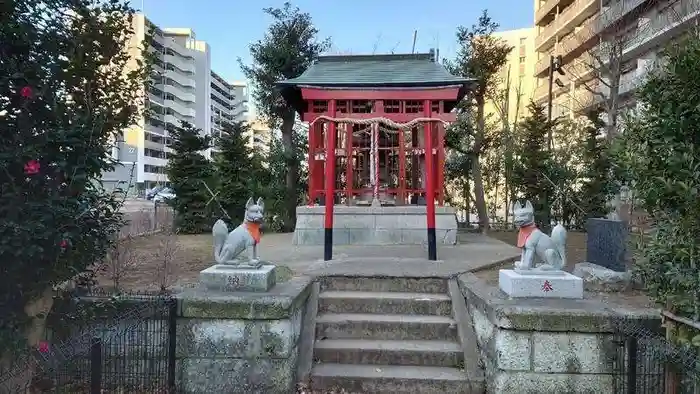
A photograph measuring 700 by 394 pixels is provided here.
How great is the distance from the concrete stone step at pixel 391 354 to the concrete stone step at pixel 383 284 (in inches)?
36.0

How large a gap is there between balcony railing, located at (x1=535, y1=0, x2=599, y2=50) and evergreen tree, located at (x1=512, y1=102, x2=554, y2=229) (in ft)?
57.8

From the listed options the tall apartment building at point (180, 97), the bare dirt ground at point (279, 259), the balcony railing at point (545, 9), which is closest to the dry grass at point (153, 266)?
the bare dirt ground at point (279, 259)

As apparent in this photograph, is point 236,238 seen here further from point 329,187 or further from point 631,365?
point 329,187

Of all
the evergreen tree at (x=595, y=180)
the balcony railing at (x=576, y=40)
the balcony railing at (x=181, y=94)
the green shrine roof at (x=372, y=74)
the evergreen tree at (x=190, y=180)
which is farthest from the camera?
the balcony railing at (x=181, y=94)

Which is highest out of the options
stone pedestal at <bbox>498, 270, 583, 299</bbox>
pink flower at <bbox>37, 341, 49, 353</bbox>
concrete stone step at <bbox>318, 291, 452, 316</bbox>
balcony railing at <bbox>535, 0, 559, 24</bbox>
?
balcony railing at <bbox>535, 0, 559, 24</bbox>

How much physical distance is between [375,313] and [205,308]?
1.80 meters

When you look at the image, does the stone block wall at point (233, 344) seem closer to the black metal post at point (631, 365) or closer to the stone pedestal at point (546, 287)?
the stone pedestal at point (546, 287)

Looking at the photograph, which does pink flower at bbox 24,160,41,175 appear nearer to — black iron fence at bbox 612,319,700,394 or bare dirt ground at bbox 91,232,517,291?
bare dirt ground at bbox 91,232,517,291

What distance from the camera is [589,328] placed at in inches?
145

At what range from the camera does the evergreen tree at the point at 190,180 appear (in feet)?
45.2

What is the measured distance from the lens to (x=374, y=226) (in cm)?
980

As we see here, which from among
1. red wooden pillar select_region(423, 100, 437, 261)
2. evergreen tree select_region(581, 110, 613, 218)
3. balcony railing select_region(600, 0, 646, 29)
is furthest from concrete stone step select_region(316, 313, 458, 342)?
balcony railing select_region(600, 0, 646, 29)

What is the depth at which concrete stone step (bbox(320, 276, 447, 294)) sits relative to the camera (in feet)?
17.6

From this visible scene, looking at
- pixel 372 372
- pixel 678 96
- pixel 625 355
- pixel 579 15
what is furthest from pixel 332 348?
pixel 579 15
